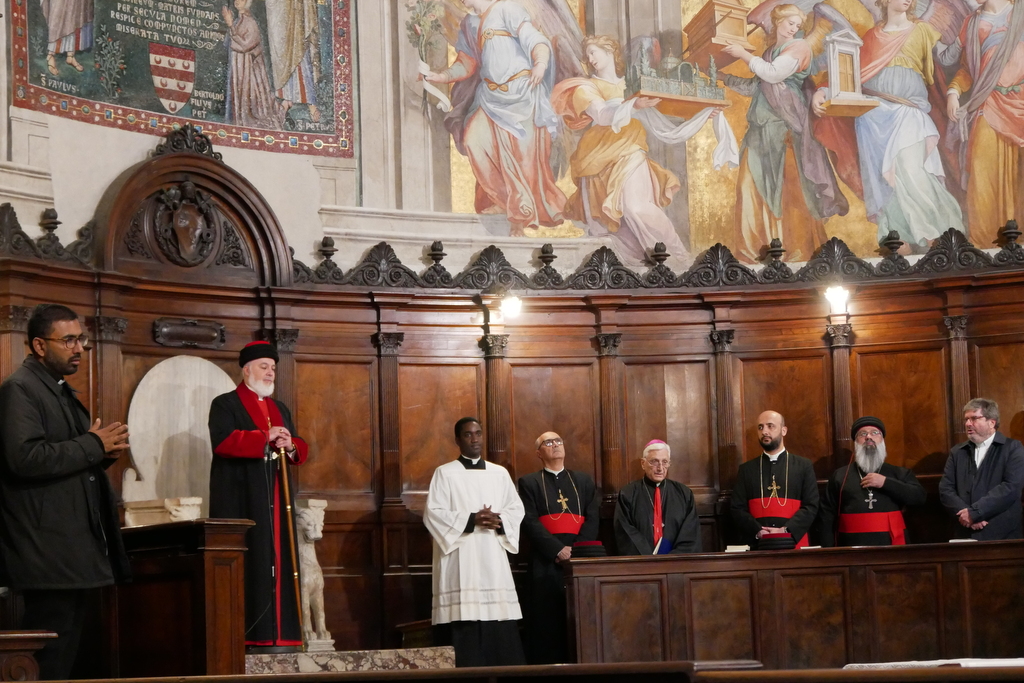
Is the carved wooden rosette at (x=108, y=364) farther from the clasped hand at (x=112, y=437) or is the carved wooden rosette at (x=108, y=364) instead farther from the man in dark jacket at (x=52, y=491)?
the clasped hand at (x=112, y=437)

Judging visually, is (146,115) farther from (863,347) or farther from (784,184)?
(863,347)

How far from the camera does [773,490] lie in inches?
410

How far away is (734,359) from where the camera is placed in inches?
446

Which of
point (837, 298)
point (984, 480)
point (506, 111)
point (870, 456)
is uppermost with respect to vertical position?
point (506, 111)

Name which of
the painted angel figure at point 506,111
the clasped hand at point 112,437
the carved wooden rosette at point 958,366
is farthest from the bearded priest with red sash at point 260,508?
the carved wooden rosette at point 958,366

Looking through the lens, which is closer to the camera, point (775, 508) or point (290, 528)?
point (290, 528)

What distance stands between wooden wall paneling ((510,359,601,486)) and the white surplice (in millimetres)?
1296

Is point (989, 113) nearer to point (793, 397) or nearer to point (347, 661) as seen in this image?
point (793, 397)

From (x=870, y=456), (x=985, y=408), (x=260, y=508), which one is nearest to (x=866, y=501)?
(x=870, y=456)

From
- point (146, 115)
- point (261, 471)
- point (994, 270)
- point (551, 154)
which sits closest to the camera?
point (261, 471)

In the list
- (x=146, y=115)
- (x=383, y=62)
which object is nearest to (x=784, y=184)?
(x=383, y=62)

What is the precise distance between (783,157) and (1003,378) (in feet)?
8.51

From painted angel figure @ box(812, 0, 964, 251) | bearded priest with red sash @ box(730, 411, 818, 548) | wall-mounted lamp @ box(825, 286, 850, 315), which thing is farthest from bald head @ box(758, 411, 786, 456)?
painted angel figure @ box(812, 0, 964, 251)

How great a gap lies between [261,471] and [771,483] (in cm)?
411
